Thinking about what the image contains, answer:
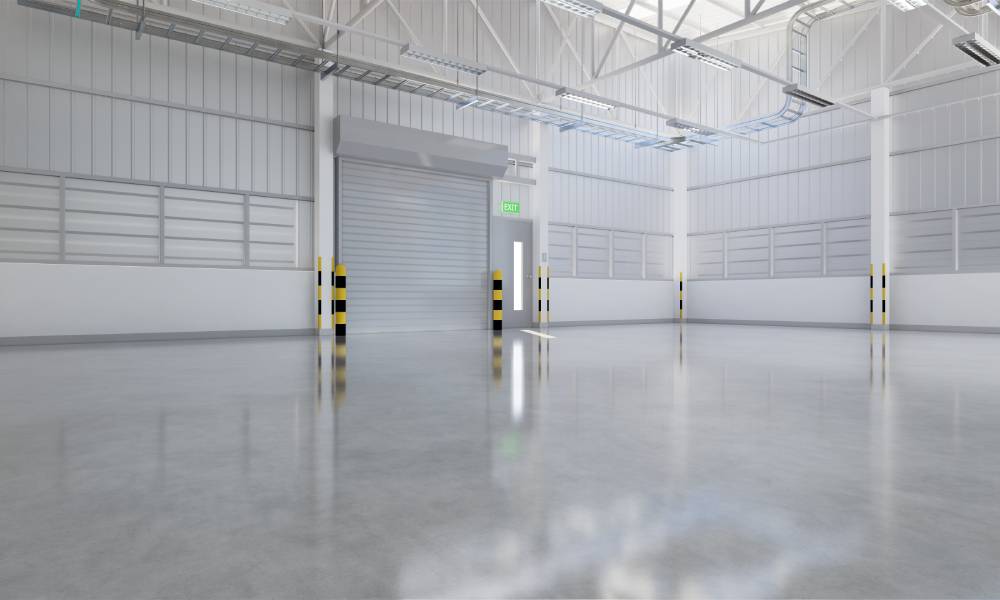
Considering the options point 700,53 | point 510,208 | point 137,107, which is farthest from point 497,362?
point 510,208

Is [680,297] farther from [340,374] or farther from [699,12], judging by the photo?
[340,374]

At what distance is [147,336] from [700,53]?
1120 cm

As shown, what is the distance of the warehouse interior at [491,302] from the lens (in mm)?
1825

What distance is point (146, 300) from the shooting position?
10703 mm

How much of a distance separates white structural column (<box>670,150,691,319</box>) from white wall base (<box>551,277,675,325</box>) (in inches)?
21.4

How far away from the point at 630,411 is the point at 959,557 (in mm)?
2262

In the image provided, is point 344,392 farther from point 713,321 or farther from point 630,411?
point 713,321

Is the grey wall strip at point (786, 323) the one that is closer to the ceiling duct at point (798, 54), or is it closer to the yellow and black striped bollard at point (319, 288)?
the ceiling duct at point (798, 54)

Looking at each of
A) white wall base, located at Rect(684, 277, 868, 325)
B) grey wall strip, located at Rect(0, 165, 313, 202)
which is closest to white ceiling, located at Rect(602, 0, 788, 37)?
white wall base, located at Rect(684, 277, 868, 325)

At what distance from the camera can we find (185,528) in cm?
191

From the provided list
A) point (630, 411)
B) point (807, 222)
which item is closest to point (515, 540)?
point (630, 411)

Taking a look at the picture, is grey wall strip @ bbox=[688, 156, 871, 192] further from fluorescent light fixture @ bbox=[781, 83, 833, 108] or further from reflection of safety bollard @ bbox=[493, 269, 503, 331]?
reflection of safety bollard @ bbox=[493, 269, 503, 331]

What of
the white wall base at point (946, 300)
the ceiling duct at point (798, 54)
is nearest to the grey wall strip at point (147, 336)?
the ceiling duct at point (798, 54)

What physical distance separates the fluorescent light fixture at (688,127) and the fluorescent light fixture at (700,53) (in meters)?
3.00
